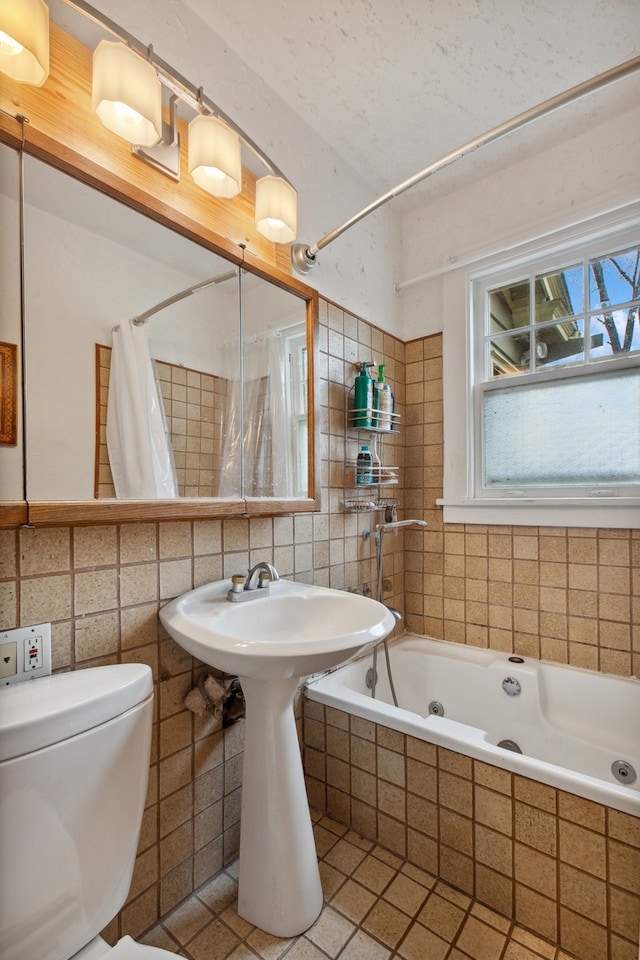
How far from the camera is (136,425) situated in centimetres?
106

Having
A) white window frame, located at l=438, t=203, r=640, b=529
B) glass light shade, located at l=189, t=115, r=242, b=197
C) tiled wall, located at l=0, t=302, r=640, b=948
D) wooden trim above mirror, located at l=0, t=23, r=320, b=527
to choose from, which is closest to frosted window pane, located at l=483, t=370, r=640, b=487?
white window frame, located at l=438, t=203, r=640, b=529

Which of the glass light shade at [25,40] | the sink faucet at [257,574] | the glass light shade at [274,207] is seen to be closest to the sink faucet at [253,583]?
the sink faucet at [257,574]

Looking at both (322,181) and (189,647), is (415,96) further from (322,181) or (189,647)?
(189,647)

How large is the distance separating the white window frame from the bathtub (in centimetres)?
60

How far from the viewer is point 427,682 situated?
75.2 inches

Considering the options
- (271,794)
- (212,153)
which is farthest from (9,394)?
(271,794)

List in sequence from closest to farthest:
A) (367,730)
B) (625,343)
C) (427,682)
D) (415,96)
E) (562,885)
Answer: (562,885)
(367,730)
(415,96)
(625,343)
(427,682)

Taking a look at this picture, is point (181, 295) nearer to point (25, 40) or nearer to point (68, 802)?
point (25, 40)

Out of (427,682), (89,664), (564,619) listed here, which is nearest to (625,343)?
(564,619)

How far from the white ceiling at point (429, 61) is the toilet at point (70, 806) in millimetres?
1797

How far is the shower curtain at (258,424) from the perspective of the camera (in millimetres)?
1317

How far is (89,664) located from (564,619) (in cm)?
169

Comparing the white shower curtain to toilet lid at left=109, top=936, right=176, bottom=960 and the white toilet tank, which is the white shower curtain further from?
toilet lid at left=109, top=936, right=176, bottom=960

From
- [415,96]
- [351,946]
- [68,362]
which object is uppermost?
[415,96]
